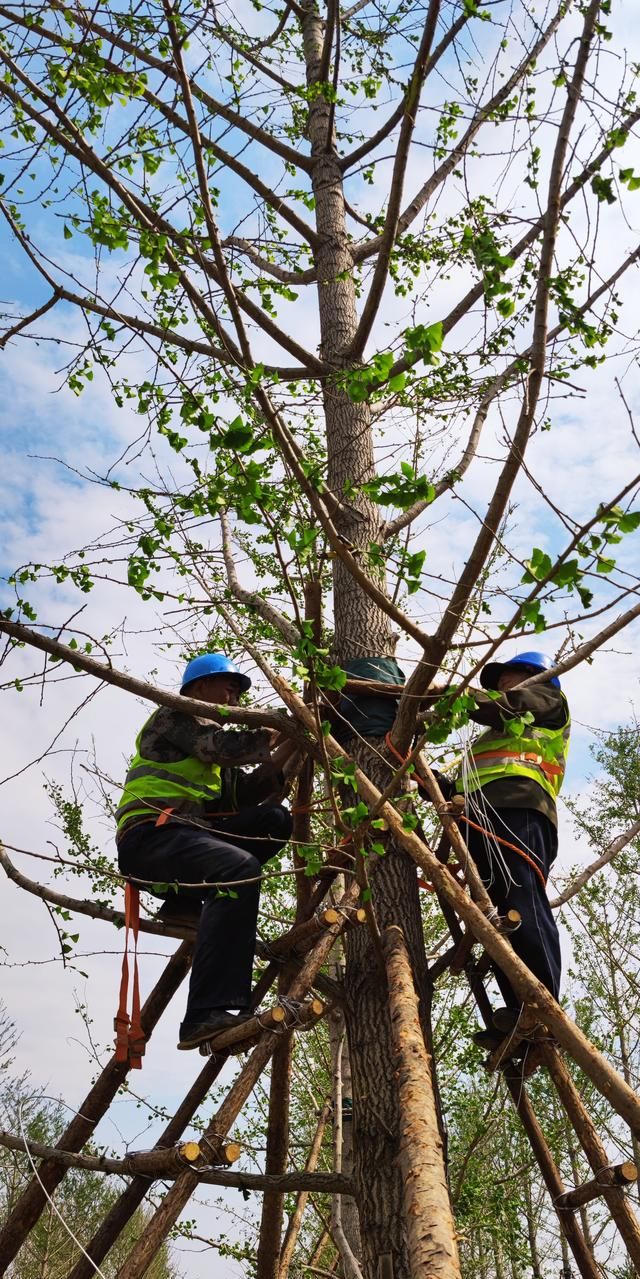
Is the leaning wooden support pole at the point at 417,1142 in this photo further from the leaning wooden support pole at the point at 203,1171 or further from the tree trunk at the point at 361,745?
the leaning wooden support pole at the point at 203,1171

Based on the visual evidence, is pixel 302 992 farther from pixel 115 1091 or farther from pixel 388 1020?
pixel 115 1091

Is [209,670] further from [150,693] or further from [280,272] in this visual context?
[280,272]

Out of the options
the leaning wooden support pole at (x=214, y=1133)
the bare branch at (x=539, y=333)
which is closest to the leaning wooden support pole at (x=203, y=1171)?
the leaning wooden support pole at (x=214, y=1133)

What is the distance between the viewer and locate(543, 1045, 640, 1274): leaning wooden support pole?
324cm

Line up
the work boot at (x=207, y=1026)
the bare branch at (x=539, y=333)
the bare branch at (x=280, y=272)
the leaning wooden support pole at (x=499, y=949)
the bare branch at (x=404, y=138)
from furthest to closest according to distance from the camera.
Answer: the bare branch at (x=280, y=272) < the work boot at (x=207, y=1026) < the bare branch at (x=404, y=138) < the leaning wooden support pole at (x=499, y=949) < the bare branch at (x=539, y=333)

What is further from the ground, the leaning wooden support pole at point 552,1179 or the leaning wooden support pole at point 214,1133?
the leaning wooden support pole at point 552,1179

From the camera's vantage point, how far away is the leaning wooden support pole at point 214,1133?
3092 millimetres

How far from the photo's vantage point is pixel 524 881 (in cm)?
417

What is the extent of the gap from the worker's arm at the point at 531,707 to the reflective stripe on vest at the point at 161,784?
1.18m

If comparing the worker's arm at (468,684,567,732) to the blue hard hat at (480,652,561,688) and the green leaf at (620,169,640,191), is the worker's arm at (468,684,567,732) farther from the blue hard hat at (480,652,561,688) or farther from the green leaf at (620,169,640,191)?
the green leaf at (620,169,640,191)

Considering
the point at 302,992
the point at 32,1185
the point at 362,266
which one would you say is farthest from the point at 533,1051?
the point at 362,266

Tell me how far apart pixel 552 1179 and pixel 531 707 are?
1.83 meters

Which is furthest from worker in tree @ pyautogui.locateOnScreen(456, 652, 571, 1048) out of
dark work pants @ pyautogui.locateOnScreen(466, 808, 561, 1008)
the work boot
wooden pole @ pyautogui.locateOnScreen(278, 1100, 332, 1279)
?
wooden pole @ pyautogui.locateOnScreen(278, 1100, 332, 1279)

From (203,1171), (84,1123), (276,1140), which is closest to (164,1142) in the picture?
(84,1123)
